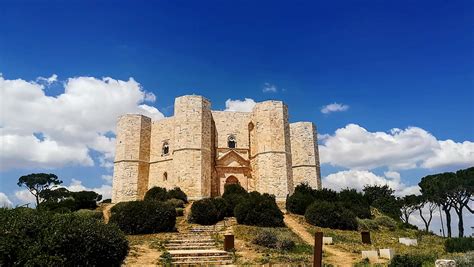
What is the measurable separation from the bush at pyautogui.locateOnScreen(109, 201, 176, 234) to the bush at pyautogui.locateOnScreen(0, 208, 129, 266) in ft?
28.5

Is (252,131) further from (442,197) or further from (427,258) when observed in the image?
(427,258)

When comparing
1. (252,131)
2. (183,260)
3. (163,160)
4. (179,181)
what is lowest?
(183,260)

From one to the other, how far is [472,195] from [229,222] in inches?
976

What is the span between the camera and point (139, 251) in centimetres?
1500

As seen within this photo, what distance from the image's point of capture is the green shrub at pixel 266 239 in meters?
16.2

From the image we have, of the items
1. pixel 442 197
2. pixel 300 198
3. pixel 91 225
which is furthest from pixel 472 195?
pixel 91 225

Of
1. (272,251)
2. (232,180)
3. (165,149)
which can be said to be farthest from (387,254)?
(165,149)

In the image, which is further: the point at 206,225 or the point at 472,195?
the point at 472,195

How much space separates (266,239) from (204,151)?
18.0m

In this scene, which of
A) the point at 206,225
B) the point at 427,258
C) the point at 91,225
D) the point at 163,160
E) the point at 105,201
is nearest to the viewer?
the point at 91,225

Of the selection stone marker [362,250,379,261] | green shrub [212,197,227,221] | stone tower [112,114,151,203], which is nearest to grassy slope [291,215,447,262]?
stone marker [362,250,379,261]

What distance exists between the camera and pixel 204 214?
2208 centimetres

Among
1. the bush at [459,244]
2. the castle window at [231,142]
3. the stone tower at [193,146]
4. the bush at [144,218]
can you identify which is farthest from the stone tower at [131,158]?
the bush at [459,244]

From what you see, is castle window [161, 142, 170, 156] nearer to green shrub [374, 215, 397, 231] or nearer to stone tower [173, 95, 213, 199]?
stone tower [173, 95, 213, 199]
